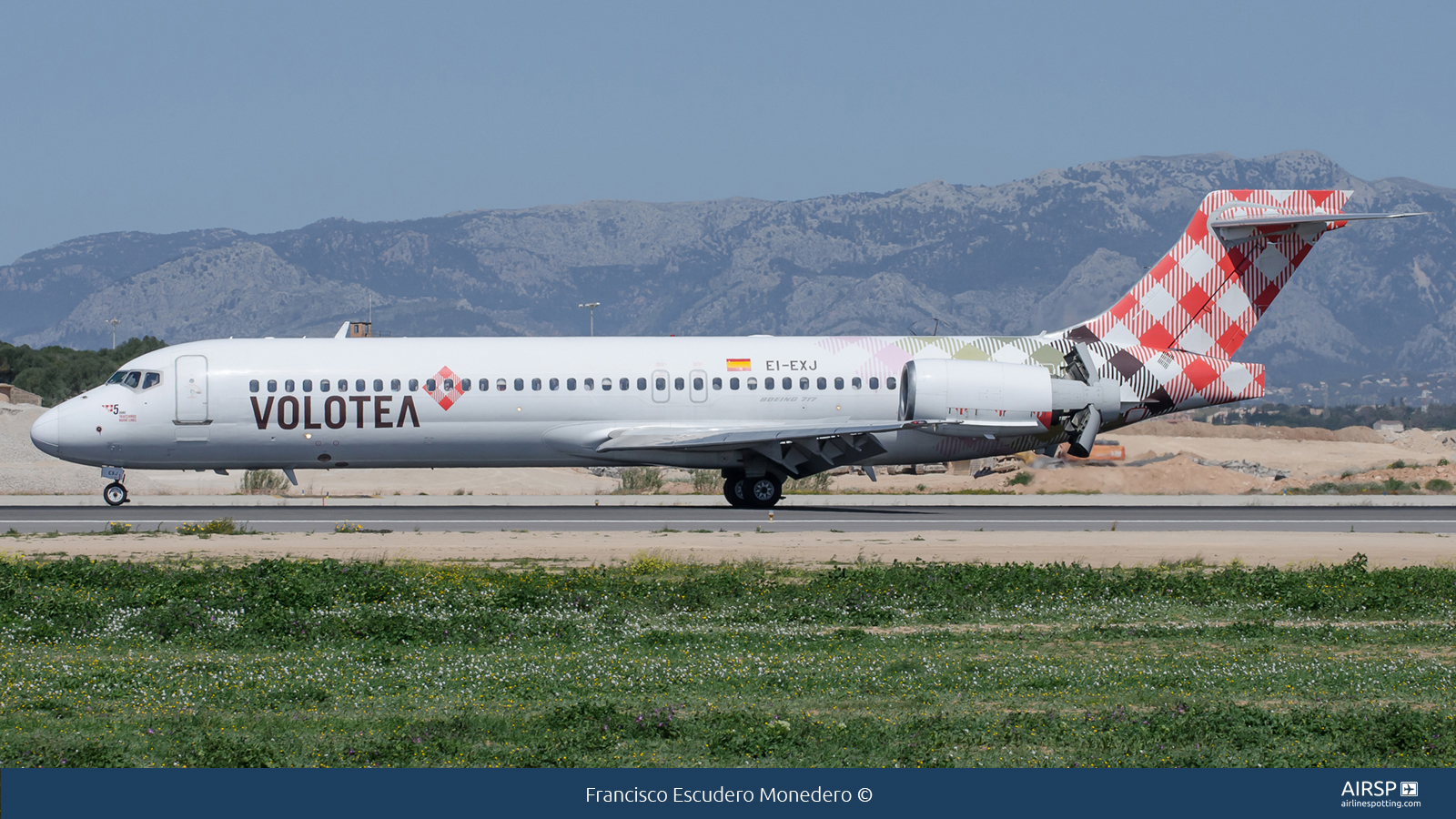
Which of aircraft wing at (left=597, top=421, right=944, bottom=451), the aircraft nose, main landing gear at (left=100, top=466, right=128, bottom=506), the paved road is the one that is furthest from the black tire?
the aircraft nose

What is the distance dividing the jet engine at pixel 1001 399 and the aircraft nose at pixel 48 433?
19.4 metres

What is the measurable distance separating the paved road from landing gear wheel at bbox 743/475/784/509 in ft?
1.40

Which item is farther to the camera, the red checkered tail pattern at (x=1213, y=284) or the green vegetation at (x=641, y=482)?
the green vegetation at (x=641, y=482)

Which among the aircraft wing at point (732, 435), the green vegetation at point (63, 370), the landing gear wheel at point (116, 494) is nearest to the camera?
the aircraft wing at point (732, 435)

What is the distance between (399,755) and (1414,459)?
2657 inches

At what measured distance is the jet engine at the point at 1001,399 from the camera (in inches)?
1352

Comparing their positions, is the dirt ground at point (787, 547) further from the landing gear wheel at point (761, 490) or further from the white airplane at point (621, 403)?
the landing gear wheel at point (761, 490)

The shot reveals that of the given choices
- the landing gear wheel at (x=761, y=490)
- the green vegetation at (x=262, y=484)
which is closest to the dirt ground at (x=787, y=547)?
the landing gear wheel at (x=761, y=490)

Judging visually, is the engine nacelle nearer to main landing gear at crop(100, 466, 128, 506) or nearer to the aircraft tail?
the aircraft tail

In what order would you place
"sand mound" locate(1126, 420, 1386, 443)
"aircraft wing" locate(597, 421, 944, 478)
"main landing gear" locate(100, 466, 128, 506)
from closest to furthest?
1. "aircraft wing" locate(597, 421, 944, 478)
2. "main landing gear" locate(100, 466, 128, 506)
3. "sand mound" locate(1126, 420, 1386, 443)

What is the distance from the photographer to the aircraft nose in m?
34.5

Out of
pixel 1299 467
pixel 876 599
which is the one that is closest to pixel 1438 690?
pixel 876 599

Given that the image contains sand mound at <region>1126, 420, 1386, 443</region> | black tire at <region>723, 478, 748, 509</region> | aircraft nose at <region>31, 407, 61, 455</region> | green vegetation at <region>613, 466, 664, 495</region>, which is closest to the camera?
aircraft nose at <region>31, 407, 61, 455</region>

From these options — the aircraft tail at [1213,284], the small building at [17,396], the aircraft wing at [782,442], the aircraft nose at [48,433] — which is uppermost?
the aircraft tail at [1213,284]
